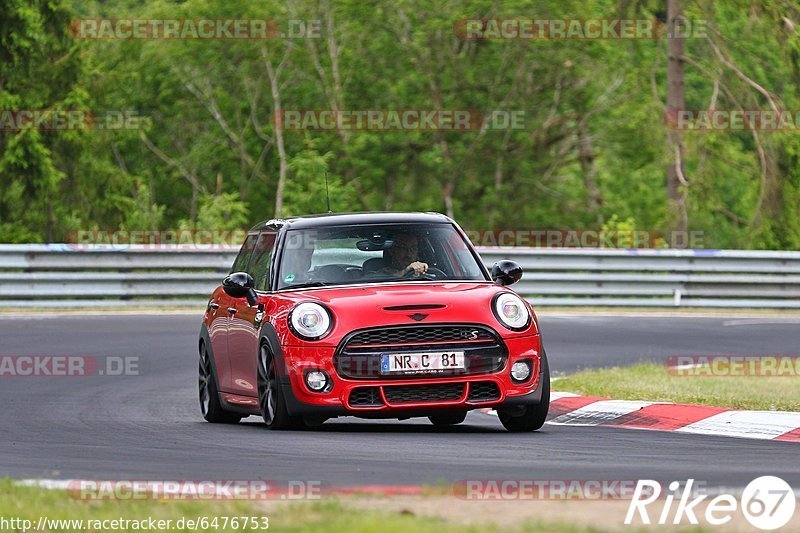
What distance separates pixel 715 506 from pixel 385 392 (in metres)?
3.87

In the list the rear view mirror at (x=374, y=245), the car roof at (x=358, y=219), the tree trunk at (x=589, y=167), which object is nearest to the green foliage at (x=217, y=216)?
the tree trunk at (x=589, y=167)

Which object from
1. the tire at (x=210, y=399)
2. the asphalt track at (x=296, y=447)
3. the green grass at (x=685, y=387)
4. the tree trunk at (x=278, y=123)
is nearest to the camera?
the asphalt track at (x=296, y=447)

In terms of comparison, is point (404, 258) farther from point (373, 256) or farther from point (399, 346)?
point (399, 346)

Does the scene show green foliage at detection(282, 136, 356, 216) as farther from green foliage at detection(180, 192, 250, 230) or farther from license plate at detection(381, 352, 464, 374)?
license plate at detection(381, 352, 464, 374)

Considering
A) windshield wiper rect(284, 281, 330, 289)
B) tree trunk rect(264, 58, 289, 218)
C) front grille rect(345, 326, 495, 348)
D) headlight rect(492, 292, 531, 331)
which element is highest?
tree trunk rect(264, 58, 289, 218)

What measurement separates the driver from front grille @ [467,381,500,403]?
4.15 ft

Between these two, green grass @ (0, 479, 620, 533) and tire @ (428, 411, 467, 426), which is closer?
green grass @ (0, 479, 620, 533)

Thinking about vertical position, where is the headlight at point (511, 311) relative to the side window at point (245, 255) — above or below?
below

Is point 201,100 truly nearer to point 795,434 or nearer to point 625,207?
point 625,207

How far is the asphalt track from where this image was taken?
7.75 metres

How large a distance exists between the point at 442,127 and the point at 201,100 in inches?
304

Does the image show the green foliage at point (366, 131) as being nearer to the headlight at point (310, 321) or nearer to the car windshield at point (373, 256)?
the car windshield at point (373, 256)

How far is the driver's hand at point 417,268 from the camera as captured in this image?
11070 mm

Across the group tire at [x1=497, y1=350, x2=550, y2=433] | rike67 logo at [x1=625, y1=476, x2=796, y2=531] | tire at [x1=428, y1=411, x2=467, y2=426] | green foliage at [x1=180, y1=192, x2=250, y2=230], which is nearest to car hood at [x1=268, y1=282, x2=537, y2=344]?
tire at [x1=497, y1=350, x2=550, y2=433]
